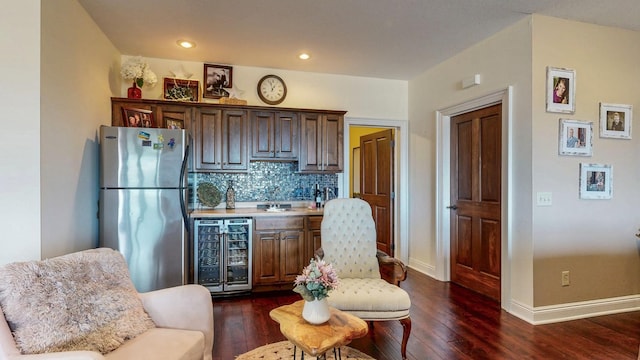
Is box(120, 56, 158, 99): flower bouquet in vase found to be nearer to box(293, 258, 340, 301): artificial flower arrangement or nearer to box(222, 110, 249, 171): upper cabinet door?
box(222, 110, 249, 171): upper cabinet door

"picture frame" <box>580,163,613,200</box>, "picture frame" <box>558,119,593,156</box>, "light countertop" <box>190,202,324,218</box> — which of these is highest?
"picture frame" <box>558,119,593,156</box>

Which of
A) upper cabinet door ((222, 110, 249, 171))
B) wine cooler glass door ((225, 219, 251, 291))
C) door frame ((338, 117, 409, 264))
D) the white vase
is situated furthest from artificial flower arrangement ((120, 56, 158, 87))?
the white vase

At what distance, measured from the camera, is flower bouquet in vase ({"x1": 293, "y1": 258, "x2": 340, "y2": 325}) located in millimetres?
1721

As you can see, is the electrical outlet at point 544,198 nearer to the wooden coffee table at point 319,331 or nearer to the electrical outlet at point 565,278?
the electrical outlet at point 565,278

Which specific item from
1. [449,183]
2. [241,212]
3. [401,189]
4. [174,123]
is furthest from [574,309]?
[174,123]

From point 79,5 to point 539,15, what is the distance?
A: 3.94m

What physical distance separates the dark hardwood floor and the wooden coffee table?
2.57 ft

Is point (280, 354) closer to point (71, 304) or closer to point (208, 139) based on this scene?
point (71, 304)

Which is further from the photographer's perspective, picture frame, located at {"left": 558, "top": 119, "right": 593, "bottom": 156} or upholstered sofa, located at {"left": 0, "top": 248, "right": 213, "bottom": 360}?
picture frame, located at {"left": 558, "top": 119, "right": 593, "bottom": 156}

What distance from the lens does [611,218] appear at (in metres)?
3.23

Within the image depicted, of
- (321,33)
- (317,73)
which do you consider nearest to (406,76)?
(317,73)

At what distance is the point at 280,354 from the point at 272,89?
321 centimetres

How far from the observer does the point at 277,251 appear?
3.77 metres

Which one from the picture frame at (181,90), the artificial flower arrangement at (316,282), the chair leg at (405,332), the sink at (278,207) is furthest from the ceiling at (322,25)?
the chair leg at (405,332)
